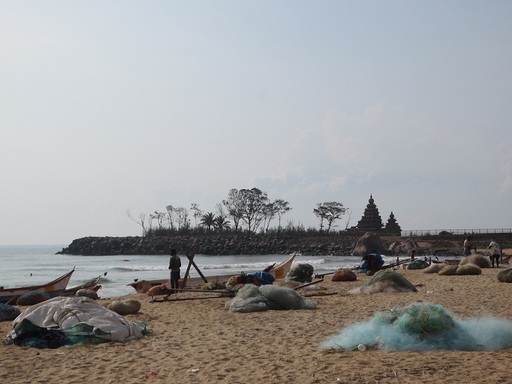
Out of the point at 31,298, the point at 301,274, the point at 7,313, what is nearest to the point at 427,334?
the point at 7,313

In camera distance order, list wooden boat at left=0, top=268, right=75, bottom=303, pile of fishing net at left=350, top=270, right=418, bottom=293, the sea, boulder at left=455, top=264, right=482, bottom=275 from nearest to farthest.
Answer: pile of fishing net at left=350, top=270, right=418, bottom=293 → wooden boat at left=0, top=268, right=75, bottom=303 → boulder at left=455, top=264, right=482, bottom=275 → the sea

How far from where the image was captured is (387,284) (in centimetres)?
1590

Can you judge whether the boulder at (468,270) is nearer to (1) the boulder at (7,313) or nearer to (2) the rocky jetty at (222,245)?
(1) the boulder at (7,313)

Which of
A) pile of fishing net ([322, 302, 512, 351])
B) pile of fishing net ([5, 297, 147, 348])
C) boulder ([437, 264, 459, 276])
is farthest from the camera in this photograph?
boulder ([437, 264, 459, 276])

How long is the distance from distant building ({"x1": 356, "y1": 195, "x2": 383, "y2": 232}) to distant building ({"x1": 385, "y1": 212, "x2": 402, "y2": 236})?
1286 mm

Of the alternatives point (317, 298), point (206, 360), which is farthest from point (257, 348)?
point (317, 298)

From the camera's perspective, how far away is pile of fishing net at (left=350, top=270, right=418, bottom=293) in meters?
15.9

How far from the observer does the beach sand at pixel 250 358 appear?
635cm

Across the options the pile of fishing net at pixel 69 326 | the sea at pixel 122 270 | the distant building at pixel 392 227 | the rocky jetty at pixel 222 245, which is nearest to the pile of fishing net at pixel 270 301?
the pile of fishing net at pixel 69 326

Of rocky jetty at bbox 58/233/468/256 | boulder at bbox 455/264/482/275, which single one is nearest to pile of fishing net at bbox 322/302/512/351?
boulder at bbox 455/264/482/275

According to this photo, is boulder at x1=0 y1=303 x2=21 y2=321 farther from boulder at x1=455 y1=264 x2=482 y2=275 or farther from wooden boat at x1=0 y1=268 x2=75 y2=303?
boulder at x1=455 y1=264 x2=482 y2=275

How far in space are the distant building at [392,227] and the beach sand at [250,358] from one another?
72.8 metres

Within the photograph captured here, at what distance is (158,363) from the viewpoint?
7535 millimetres

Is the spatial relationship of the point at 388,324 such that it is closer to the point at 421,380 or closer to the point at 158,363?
the point at 421,380
